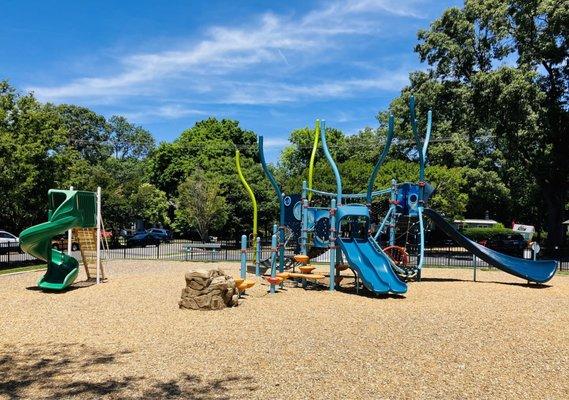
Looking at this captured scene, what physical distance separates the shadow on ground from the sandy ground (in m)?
0.02

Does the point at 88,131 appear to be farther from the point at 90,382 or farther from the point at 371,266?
the point at 90,382

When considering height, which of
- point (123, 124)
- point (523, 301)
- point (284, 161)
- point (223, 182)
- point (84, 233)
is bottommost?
point (523, 301)

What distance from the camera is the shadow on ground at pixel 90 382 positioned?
5.91 metres

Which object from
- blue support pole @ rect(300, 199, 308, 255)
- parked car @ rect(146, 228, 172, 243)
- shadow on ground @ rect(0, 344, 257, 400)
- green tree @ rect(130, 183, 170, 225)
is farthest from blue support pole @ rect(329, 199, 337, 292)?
parked car @ rect(146, 228, 172, 243)

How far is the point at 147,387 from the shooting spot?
6.15 meters

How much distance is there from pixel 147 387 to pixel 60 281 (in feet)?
30.3

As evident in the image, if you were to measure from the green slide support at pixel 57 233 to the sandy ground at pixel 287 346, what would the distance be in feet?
2.88

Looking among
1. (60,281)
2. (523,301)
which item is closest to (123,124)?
(60,281)

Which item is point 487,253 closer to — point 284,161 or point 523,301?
point 523,301

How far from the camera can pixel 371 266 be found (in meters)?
13.9

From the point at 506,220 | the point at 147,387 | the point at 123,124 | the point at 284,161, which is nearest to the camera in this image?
the point at 147,387

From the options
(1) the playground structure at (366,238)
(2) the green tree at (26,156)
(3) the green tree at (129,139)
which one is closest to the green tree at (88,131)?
(3) the green tree at (129,139)

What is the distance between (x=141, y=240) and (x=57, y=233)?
25.8 metres

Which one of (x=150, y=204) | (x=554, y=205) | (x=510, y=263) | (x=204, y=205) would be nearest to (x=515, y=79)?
(x=554, y=205)
